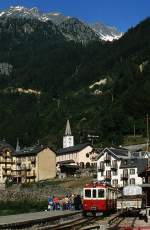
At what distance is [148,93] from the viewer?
163 meters

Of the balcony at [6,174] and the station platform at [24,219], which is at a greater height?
the balcony at [6,174]

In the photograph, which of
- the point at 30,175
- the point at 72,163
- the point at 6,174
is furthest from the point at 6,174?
the point at 72,163

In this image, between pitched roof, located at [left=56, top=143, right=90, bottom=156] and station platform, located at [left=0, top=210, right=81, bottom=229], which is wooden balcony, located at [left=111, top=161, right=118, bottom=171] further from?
station platform, located at [left=0, top=210, right=81, bottom=229]

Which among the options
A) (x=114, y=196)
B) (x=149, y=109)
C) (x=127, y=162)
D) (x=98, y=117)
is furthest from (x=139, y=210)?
(x=98, y=117)

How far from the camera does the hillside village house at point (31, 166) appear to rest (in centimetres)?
12456

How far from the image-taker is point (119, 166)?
10144 cm

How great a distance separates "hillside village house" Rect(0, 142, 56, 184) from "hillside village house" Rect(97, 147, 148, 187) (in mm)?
21189

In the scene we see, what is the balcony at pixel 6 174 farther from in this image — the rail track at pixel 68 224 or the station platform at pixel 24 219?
the rail track at pixel 68 224

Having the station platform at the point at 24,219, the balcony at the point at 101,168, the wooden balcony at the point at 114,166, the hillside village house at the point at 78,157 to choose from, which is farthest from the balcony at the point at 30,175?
the station platform at the point at 24,219

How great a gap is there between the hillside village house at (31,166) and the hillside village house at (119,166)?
69.5 ft

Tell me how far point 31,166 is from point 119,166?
99.3 ft

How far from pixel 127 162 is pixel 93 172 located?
52.2 feet

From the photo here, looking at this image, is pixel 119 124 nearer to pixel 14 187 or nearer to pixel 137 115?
pixel 137 115

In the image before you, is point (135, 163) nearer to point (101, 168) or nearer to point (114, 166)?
point (114, 166)
